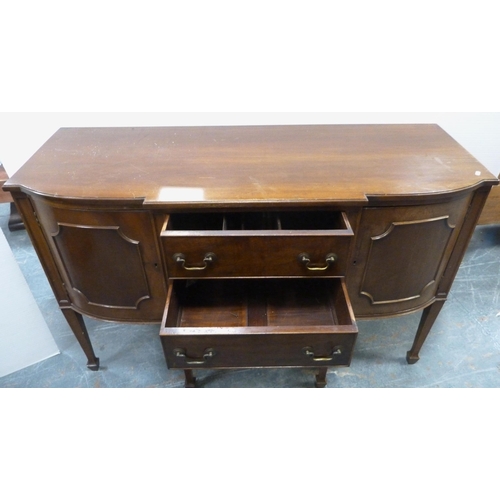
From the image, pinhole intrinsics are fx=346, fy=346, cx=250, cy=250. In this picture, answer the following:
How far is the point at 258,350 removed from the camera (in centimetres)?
78

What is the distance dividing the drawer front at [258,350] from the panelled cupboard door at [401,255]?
0.63 feet

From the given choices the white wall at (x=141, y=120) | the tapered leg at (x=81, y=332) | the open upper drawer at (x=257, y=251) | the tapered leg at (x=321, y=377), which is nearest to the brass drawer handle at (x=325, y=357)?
the open upper drawer at (x=257, y=251)

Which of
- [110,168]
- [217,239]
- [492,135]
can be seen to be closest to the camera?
[217,239]

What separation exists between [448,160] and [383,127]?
0.26 m

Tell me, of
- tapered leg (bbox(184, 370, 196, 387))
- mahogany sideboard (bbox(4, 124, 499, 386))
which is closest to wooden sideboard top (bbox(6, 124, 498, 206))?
mahogany sideboard (bbox(4, 124, 499, 386))

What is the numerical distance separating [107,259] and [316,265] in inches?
19.6

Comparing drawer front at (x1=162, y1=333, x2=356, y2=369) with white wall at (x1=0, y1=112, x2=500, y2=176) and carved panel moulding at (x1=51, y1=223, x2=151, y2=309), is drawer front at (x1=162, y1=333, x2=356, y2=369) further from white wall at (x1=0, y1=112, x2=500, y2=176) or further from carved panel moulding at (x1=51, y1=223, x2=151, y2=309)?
white wall at (x1=0, y1=112, x2=500, y2=176)

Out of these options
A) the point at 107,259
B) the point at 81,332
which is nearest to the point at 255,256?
the point at 107,259

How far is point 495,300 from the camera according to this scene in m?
1.40

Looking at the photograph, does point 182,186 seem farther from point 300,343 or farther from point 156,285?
point 300,343

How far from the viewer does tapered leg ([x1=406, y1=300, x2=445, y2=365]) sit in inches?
40.7

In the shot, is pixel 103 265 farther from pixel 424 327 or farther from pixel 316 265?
pixel 424 327

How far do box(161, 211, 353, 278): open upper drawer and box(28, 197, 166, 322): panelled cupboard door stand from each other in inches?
3.8

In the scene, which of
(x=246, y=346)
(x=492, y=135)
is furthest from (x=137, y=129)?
(x=492, y=135)
